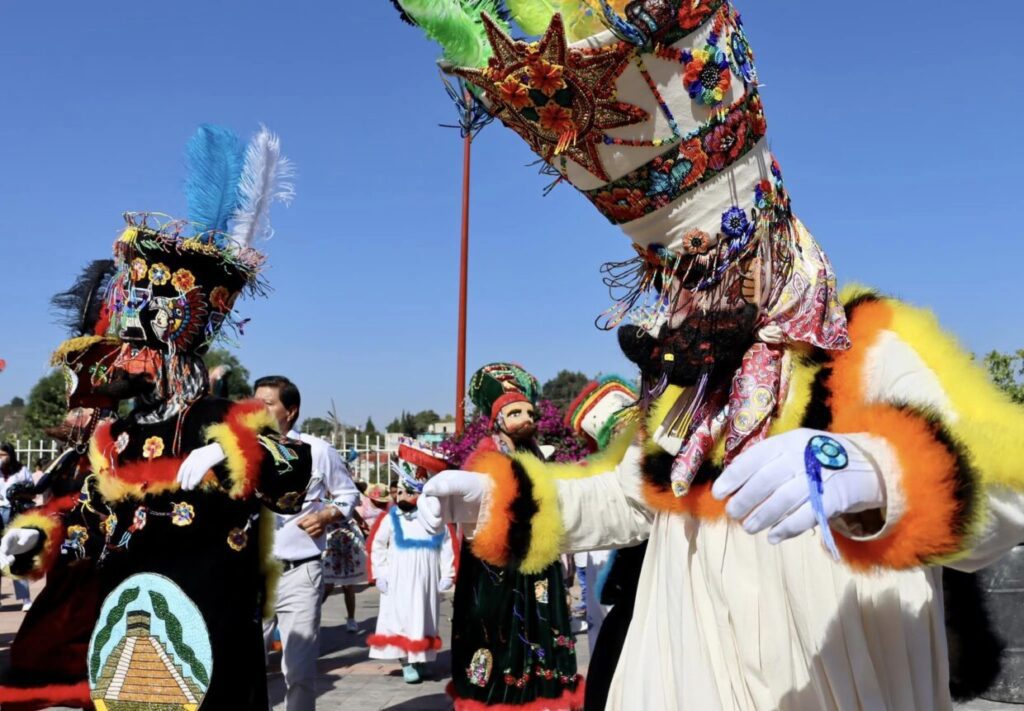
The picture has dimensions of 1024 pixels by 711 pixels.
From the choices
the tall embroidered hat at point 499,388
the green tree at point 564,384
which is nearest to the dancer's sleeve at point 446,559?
the tall embroidered hat at point 499,388

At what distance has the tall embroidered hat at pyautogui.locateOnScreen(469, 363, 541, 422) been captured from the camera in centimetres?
529

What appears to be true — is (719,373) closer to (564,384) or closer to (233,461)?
(233,461)

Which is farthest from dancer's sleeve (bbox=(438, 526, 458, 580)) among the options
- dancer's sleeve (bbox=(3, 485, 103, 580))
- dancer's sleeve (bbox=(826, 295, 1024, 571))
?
dancer's sleeve (bbox=(826, 295, 1024, 571))

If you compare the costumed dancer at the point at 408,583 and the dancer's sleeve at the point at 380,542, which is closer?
the costumed dancer at the point at 408,583

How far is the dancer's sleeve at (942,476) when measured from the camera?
1518 millimetres

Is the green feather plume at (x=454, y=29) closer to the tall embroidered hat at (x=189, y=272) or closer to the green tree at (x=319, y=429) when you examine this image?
the tall embroidered hat at (x=189, y=272)

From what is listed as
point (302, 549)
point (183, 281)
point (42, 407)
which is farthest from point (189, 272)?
point (42, 407)

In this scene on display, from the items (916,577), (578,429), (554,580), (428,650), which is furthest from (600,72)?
(428,650)

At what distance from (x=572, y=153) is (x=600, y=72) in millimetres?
222

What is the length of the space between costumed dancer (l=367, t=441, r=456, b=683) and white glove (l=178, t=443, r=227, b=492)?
2.89m

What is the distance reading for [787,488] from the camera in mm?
1469

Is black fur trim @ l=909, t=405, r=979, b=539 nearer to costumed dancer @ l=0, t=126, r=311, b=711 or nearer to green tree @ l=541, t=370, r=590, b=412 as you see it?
costumed dancer @ l=0, t=126, r=311, b=711

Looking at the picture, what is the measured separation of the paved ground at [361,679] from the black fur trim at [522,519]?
13.2 ft

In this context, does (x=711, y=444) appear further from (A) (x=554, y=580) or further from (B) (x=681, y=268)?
(A) (x=554, y=580)
